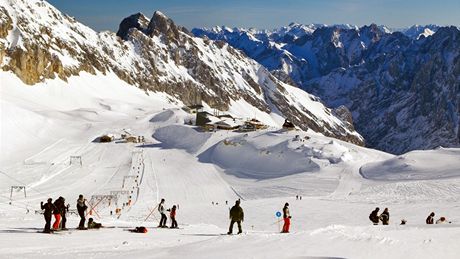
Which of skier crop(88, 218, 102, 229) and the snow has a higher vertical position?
the snow

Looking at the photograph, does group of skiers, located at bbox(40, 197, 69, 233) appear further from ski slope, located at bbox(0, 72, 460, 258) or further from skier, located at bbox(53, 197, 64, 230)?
ski slope, located at bbox(0, 72, 460, 258)

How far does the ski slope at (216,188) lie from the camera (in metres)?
16.3

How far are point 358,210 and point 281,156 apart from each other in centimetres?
2554

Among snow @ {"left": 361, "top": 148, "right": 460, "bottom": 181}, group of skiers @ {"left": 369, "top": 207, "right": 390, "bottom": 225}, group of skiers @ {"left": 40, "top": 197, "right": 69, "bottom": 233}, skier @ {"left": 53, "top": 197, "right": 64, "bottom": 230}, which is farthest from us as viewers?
snow @ {"left": 361, "top": 148, "right": 460, "bottom": 181}

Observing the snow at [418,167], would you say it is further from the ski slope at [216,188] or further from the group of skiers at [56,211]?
the group of skiers at [56,211]

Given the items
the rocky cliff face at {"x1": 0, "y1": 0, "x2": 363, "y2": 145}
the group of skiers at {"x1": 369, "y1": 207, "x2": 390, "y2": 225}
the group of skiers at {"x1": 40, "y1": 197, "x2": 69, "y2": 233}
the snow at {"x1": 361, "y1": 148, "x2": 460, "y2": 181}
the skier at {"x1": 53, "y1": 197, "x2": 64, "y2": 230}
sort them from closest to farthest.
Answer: the group of skiers at {"x1": 40, "y1": 197, "x2": 69, "y2": 233} → the skier at {"x1": 53, "y1": 197, "x2": 64, "y2": 230} → the group of skiers at {"x1": 369, "y1": 207, "x2": 390, "y2": 225} → the snow at {"x1": 361, "y1": 148, "x2": 460, "y2": 181} → the rocky cliff face at {"x1": 0, "y1": 0, "x2": 363, "y2": 145}

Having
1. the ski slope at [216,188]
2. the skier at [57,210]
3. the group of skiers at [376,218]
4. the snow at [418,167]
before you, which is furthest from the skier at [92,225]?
the snow at [418,167]

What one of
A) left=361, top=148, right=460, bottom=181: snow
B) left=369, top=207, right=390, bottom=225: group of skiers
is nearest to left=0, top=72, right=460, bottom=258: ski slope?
left=361, top=148, right=460, bottom=181: snow

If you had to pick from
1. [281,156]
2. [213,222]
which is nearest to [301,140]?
[281,156]

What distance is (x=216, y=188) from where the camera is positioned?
51188 millimetres

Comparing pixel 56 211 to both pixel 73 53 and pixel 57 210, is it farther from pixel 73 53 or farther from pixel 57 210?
pixel 73 53

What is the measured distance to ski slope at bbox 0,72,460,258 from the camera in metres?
16.3

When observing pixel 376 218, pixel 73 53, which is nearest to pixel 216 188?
pixel 376 218

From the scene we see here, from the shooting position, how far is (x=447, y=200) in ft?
118
